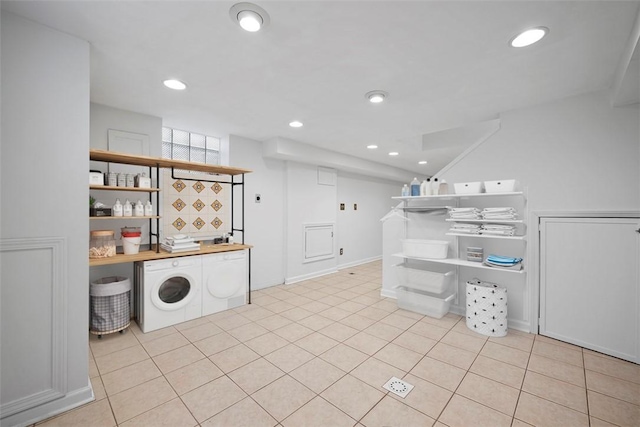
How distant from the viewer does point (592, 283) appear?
258cm

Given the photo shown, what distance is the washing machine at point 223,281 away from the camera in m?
3.36

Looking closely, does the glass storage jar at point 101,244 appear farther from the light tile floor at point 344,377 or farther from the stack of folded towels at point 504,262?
the stack of folded towels at point 504,262

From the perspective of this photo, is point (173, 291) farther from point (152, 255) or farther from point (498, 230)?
point (498, 230)

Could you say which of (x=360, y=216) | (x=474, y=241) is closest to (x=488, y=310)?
(x=474, y=241)

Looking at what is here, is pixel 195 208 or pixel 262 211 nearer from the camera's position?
pixel 195 208

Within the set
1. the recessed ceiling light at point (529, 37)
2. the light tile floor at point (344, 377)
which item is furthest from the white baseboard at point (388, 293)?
the recessed ceiling light at point (529, 37)

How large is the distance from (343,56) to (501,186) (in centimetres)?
216

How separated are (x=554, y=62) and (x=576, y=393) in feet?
8.29

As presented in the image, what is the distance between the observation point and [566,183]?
107 inches

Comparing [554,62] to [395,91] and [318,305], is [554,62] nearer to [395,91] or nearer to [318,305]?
[395,91]

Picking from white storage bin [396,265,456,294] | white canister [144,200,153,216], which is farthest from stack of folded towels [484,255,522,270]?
white canister [144,200,153,216]

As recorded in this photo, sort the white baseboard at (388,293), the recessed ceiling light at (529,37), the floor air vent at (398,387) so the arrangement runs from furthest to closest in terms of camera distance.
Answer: the white baseboard at (388,293) → the floor air vent at (398,387) → the recessed ceiling light at (529,37)

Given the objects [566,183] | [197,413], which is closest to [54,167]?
[197,413]

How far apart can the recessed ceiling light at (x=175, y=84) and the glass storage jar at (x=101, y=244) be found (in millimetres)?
1629
